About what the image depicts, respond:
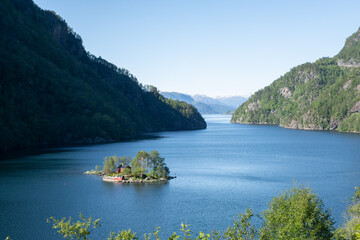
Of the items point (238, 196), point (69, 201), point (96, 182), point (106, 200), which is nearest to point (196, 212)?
point (238, 196)

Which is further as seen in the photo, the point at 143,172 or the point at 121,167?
the point at 121,167

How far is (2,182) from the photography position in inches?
3639

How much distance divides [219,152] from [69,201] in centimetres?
8960

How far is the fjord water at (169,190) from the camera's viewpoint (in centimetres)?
6262

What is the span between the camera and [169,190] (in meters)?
85.8

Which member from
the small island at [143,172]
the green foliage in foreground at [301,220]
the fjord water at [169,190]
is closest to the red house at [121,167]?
the small island at [143,172]

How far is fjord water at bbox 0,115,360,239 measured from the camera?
6262cm

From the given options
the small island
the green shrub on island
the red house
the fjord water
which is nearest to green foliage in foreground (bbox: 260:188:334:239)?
the fjord water

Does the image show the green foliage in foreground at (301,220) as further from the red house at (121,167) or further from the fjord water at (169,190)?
the red house at (121,167)

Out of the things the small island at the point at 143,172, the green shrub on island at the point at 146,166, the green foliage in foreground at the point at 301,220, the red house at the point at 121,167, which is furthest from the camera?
the red house at the point at 121,167

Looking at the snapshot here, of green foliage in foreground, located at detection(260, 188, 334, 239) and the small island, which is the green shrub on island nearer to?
the small island

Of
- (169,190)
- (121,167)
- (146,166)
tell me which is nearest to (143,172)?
(146,166)

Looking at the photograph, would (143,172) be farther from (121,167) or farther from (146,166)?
(121,167)

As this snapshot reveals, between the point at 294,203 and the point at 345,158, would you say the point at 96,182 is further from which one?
the point at 345,158
